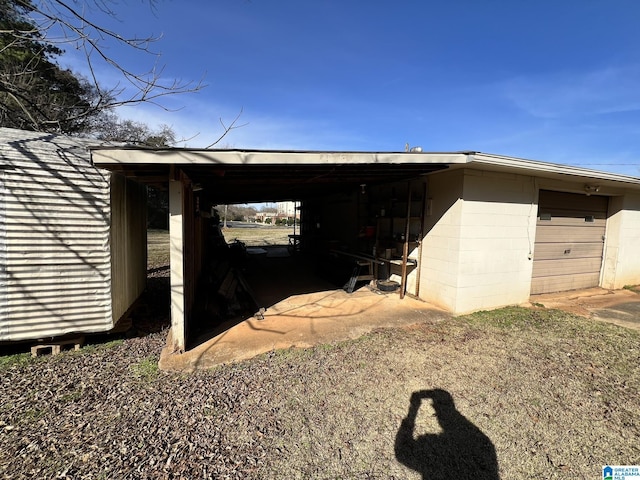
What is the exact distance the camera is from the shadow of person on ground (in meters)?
1.95

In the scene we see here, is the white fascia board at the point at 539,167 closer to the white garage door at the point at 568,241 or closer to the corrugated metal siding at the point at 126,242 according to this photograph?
the white garage door at the point at 568,241

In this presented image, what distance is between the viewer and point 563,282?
6.78 metres

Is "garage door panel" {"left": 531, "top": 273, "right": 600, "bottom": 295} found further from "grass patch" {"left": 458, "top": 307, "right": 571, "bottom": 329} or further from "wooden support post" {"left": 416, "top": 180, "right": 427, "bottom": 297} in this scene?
"wooden support post" {"left": 416, "top": 180, "right": 427, "bottom": 297}

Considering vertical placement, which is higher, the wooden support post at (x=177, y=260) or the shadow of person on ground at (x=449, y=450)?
the wooden support post at (x=177, y=260)

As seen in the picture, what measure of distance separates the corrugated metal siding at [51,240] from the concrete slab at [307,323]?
1.18m

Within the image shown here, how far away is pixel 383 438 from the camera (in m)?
2.25

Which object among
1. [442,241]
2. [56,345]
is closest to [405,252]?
[442,241]

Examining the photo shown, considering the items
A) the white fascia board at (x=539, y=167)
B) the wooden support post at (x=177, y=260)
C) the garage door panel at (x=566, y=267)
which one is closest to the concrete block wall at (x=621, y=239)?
the garage door panel at (x=566, y=267)

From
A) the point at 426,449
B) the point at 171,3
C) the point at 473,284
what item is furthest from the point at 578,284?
the point at 171,3

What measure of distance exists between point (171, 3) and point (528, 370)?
5.94 metres

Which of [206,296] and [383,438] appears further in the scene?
[206,296]

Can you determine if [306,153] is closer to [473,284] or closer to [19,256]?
[19,256]

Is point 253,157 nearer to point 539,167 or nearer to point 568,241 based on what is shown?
point 539,167

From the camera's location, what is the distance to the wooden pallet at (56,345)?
3.39m
